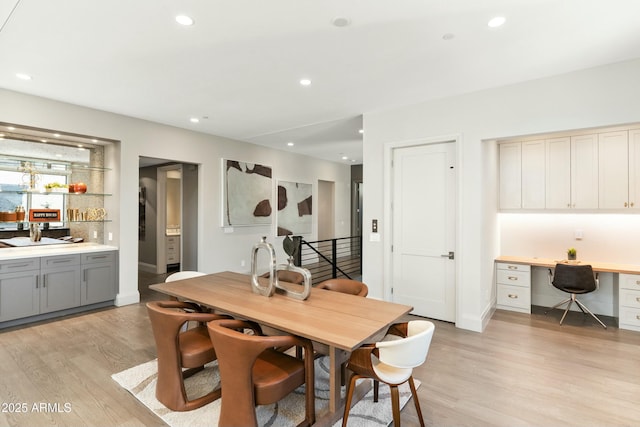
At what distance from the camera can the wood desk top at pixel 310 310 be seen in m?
1.79

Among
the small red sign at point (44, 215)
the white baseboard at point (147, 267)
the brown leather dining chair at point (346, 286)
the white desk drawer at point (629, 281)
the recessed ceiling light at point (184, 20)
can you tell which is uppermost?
the recessed ceiling light at point (184, 20)

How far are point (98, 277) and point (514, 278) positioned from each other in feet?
18.8

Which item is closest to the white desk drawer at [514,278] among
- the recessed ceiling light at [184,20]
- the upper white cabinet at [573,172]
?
the upper white cabinet at [573,172]

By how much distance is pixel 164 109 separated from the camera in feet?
14.5

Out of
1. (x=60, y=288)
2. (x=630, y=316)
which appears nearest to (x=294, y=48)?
(x=60, y=288)

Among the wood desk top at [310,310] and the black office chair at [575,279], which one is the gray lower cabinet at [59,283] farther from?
the black office chair at [575,279]

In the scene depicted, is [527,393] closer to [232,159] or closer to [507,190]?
[507,190]

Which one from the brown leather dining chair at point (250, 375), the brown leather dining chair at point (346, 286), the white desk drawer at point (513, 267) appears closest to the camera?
the brown leather dining chair at point (250, 375)

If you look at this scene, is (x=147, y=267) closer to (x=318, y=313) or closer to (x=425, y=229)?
(x=425, y=229)

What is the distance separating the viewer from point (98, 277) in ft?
14.5

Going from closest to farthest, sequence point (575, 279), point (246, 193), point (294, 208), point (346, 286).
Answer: point (346, 286) → point (575, 279) → point (246, 193) → point (294, 208)

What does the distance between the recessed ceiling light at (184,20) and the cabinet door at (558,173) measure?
4444mm

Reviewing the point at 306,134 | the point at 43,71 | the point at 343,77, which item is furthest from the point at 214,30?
the point at 306,134

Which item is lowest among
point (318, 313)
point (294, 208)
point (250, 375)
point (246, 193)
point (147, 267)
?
point (147, 267)
